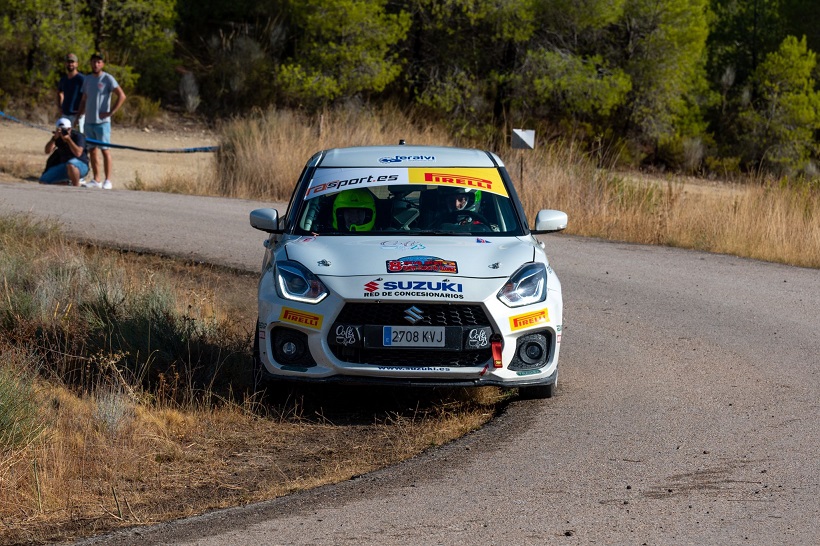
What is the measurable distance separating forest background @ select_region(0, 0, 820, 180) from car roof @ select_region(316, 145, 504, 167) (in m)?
24.6

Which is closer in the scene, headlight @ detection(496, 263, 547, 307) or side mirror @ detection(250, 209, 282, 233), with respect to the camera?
headlight @ detection(496, 263, 547, 307)

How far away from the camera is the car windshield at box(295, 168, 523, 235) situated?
26.9ft

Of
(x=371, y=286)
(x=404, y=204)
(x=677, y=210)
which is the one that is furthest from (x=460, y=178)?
(x=677, y=210)

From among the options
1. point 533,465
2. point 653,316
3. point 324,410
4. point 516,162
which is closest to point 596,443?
point 533,465

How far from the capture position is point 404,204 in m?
8.37

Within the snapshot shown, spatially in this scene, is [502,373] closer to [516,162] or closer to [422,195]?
[422,195]

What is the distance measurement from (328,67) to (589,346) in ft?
90.6

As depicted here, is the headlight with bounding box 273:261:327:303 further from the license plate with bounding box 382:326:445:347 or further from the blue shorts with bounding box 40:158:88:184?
the blue shorts with bounding box 40:158:88:184

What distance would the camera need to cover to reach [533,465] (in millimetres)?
6379

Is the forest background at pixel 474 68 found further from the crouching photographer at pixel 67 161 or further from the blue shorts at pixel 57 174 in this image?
the blue shorts at pixel 57 174

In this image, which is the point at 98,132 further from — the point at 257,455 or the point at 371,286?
the point at 257,455

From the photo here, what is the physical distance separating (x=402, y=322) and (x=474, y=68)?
3134 cm

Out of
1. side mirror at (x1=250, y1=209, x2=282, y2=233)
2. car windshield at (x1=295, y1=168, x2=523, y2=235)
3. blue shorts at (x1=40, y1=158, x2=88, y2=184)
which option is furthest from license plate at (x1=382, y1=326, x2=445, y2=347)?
blue shorts at (x1=40, y1=158, x2=88, y2=184)

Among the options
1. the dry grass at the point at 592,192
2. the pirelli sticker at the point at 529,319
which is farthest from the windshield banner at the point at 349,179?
the dry grass at the point at 592,192
